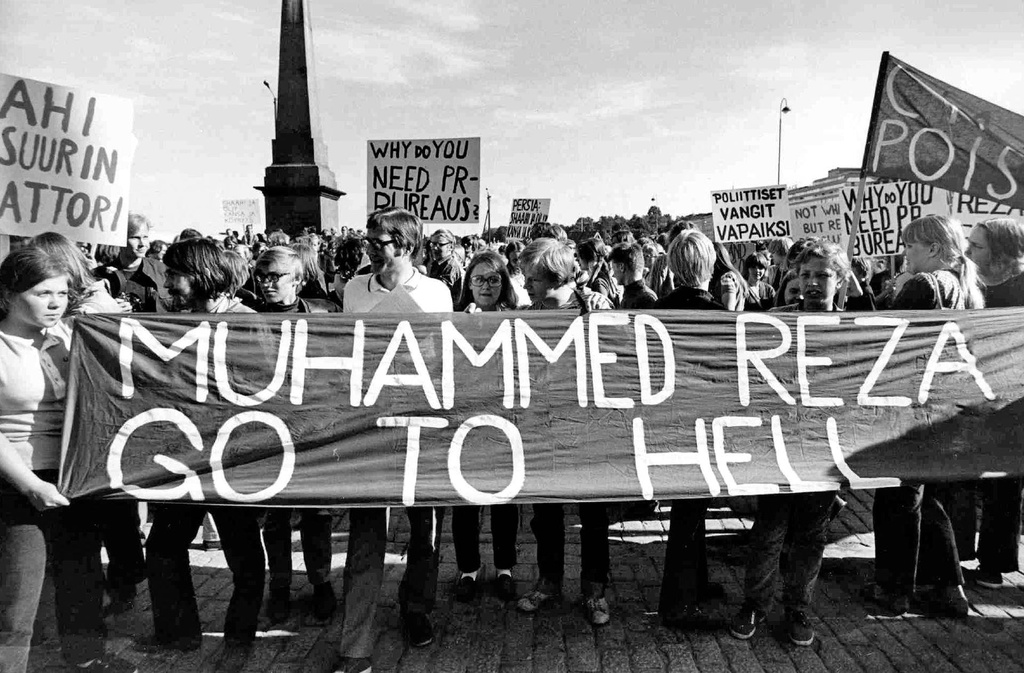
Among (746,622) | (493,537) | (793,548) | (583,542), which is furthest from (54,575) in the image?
(793,548)

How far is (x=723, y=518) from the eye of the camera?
17.5 ft

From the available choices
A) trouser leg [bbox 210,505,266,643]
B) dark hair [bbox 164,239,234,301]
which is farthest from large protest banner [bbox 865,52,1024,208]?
trouser leg [bbox 210,505,266,643]

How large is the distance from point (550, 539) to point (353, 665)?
1235 millimetres

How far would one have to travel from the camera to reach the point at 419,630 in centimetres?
357

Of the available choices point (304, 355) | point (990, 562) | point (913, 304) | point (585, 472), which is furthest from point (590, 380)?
point (990, 562)

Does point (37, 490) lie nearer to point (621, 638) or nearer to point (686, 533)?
point (621, 638)

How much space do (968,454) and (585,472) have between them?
6.40 feet

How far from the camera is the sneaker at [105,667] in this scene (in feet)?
10.7

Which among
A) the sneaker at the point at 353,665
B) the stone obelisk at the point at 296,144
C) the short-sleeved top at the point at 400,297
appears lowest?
the sneaker at the point at 353,665

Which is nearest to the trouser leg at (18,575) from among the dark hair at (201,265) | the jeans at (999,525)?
the dark hair at (201,265)

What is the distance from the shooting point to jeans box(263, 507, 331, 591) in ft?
12.6

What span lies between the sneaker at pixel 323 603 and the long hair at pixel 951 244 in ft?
12.1

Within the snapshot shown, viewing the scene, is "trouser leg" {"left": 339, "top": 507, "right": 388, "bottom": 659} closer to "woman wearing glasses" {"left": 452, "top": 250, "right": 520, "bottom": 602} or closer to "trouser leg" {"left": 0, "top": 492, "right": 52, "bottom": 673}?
"woman wearing glasses" {"left": 452, "top": 250, "right": 520, "bottom": 602}

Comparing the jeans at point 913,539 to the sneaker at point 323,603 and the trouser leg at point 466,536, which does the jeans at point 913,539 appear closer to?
the trouser leg at point 466,536
